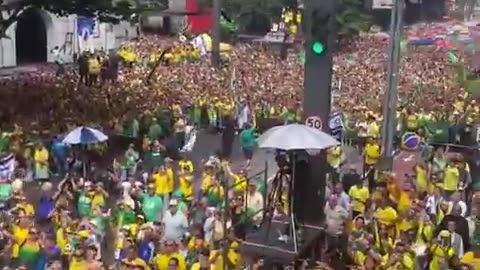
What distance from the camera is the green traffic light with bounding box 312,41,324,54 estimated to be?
43.0 ft

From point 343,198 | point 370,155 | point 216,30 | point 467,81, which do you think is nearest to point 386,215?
point 343,198

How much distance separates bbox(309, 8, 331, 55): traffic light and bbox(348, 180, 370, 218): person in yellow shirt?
3.17m

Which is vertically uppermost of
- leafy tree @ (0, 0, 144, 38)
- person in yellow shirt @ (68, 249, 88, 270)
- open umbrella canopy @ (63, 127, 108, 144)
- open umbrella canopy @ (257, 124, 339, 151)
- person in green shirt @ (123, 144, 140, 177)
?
leafy tree @ (0, 0, 144, 38)

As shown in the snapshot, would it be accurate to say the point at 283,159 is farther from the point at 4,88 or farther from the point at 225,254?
the point at 4,88

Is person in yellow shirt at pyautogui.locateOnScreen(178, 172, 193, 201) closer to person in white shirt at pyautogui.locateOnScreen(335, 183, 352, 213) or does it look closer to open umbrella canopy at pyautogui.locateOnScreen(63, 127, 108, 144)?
person in white shirt at pyautogui.locateOnScreen(335, 183, 352, 213)

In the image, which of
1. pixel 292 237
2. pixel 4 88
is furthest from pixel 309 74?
pixel 4 88

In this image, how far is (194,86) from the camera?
1070 inches

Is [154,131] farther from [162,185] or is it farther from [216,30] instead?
[216,30]

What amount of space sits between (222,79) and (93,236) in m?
16.4

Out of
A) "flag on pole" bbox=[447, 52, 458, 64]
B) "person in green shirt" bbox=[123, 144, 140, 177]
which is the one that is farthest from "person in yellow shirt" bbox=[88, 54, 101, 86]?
"flag on pole" bbox=[447, 52, 458, 64]

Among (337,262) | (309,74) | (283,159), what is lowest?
(337,262)

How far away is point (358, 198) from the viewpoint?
15.4m

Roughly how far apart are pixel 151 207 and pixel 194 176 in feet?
11.9

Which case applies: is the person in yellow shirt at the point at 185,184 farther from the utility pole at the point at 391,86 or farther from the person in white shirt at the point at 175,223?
the utility pole at the point at 391,86
